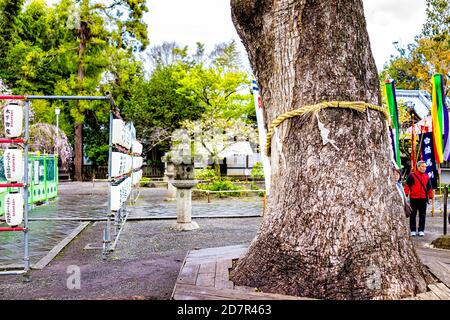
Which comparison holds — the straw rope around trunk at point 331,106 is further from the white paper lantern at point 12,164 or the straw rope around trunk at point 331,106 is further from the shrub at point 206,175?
the shrub at point 206,175

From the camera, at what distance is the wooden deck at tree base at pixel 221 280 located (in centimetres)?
306

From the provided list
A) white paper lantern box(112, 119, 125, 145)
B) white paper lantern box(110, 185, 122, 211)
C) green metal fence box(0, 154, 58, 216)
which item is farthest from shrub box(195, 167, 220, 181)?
white paper lantern box(110, 185, 122, 211)

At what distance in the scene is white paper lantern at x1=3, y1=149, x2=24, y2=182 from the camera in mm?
5215

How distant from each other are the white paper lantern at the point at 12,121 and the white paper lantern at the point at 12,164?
201 mm

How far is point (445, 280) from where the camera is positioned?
11.2 ft

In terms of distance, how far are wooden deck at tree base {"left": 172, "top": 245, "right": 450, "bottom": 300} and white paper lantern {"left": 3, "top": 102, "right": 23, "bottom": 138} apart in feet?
8.38

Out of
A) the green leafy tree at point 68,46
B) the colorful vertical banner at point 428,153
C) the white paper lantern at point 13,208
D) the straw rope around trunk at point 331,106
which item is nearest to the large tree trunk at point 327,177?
the straw rope around trunk at point 331,106

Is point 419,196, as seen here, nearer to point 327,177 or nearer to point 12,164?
point 327,177

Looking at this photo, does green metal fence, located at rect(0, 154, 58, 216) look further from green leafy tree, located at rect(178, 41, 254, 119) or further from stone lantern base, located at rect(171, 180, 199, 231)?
green leafy tree, located at rect(178, 41, 254, 119)

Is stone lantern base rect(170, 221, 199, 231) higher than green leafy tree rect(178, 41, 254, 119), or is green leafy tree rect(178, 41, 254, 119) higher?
green leafy tree rect(178, 41, 254, 119)

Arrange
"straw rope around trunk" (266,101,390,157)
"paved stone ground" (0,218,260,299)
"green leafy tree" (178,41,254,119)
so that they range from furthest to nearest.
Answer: "green leafy tree" (178,41,254,119)
"paved stone ground" (0,218,260,299)
"straw rope around trunk" (266,101,390,157)

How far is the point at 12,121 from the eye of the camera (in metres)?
5.19

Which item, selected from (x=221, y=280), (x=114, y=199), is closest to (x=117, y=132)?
(x=114, y=199)

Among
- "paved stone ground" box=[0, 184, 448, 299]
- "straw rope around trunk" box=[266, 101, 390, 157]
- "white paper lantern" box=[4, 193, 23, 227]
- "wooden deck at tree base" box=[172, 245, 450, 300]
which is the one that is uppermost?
"straw rope around trunk" box=[266, 101, 390, 157]
